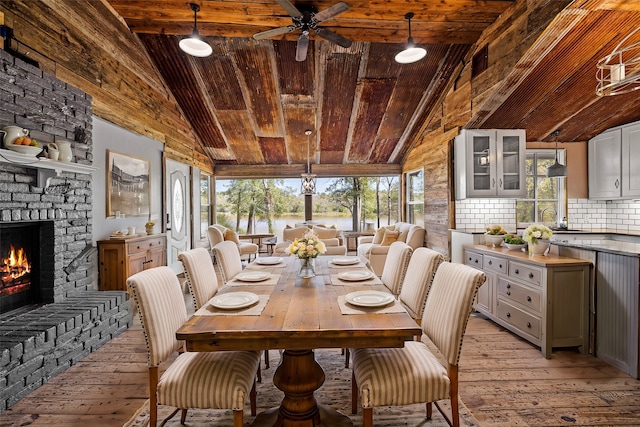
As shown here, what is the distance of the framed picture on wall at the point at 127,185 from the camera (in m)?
4.05

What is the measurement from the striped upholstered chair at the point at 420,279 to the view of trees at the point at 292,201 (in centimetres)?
668

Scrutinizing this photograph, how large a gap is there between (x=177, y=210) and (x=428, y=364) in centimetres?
557

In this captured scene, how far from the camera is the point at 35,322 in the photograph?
102 inches

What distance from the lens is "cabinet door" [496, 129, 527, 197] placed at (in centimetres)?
435

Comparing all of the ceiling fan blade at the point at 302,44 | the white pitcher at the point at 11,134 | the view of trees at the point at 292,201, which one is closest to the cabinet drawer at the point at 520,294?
the ceiling fan blade at the point at 302,44

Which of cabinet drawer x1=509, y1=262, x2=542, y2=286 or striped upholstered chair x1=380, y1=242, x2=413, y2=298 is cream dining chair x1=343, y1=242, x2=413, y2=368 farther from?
cabinet drawer x1=509, y1=262, x2=542, y2=286

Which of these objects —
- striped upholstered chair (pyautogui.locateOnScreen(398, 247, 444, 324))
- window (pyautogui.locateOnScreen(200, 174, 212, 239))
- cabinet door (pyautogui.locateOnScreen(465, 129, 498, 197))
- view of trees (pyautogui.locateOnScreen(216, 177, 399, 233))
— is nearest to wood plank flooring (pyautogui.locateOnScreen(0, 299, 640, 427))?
striped upholstered chair (pyautogui.locateOnScreen(398, 247, 444, 324))

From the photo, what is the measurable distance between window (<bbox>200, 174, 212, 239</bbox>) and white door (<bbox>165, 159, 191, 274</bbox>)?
78cm

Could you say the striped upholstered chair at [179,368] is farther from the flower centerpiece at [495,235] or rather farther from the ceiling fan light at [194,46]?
the flower centerpiece at [495,235]

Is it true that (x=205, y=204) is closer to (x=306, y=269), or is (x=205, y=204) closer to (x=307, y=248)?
(x=306, y=269)

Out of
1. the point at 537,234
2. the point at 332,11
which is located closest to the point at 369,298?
the point at 537,234

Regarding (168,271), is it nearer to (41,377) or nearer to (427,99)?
(41,377)

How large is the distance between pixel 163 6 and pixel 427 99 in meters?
4.08

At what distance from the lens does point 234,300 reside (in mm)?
1854
